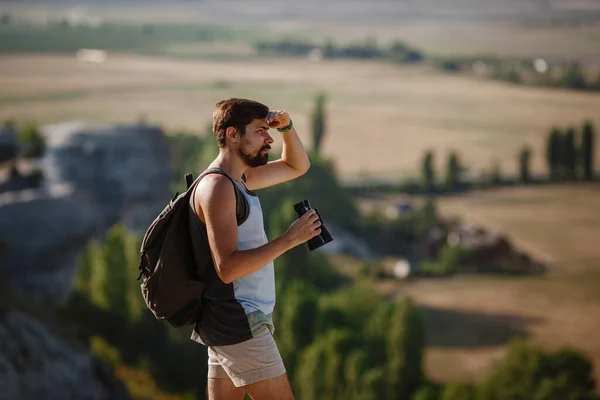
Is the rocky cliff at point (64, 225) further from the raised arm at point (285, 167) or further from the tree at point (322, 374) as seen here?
the raised arm at point (285, 167)

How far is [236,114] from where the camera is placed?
526 centimetres

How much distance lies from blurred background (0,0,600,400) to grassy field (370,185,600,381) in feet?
0.74

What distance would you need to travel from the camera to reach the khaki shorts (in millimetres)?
5336

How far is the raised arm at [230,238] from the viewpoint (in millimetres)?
4973

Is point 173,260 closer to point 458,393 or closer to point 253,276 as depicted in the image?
point 253,276

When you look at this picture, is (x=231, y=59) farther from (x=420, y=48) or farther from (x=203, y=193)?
(x=203, y=193)

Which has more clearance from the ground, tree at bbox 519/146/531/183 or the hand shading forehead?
the hand shading forehead

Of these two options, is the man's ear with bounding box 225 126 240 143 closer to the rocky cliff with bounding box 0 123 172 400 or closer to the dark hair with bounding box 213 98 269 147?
the dark hair with bounding box 213 98 269 147

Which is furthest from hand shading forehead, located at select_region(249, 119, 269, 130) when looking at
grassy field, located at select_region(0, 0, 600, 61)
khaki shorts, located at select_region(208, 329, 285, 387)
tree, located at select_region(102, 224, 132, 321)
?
grassy field, located at select_region(0, 0, 600, 61)

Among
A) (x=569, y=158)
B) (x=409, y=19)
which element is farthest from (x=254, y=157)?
(x=409, y=19)

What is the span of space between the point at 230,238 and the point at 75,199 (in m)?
51.1

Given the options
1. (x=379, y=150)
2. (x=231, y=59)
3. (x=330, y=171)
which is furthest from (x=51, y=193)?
(x=231, y=59)

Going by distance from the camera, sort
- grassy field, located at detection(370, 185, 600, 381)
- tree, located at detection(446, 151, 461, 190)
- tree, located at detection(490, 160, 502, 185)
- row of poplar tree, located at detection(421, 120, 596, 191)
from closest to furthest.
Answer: grassy field, located at detection(370, 185, 600, 381)
row of poplar tree, located at detection(421, 120, 596, 191)
tree, located at detection(446, 151, 461, 190)
tree, located at detection(490, 160, 502, 185)

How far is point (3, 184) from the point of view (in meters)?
58.5
